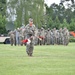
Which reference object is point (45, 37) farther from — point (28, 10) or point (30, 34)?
point (30, 34)

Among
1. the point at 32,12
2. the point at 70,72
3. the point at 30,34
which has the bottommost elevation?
the point at 70,72

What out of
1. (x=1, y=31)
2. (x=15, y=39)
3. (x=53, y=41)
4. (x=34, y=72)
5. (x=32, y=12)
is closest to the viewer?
(x=34, y=72)

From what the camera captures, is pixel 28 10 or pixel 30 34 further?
pixel 28 10

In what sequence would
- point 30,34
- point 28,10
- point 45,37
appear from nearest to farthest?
point 30,34 < point 45,37 < point 28,10

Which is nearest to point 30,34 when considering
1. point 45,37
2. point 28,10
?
point 45,37

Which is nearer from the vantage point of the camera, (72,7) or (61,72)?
(61,72)

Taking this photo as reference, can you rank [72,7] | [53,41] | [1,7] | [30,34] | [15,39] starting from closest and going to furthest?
[30,34], [15,39], [53,41], [1,7], [72,7]

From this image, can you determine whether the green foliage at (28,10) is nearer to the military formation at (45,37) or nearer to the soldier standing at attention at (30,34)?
the military formation at (45,37)

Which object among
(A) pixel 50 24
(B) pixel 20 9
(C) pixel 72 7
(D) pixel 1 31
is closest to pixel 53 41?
(D) pixel 1 31

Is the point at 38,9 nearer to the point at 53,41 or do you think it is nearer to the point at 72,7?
the point at 53,41

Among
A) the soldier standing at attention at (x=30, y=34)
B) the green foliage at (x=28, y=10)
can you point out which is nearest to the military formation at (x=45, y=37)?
the soldier standing at attention at (x=30, y=34)

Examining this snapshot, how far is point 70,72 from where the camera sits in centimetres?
1584

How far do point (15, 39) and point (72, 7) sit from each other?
7931cm

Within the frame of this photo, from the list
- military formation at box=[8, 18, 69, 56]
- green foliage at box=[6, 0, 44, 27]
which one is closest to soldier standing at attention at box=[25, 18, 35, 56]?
military formation at box=[8, 18, 69, 56]
